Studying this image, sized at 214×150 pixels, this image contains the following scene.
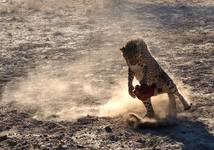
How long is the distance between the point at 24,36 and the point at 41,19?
→ 2143 millimetres

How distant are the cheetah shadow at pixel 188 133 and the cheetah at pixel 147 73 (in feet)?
1.07

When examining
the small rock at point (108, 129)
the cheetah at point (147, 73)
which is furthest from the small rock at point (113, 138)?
the cheetah at point (147, 73)

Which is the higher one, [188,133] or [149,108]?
[149,108]

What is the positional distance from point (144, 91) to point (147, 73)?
0.29 meters

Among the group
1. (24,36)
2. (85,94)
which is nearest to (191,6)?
(24,36)

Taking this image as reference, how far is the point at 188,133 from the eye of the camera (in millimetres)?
7379

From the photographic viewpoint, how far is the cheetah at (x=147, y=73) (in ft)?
25.7

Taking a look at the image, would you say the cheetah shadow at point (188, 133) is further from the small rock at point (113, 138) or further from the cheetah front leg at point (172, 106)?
the small rock at point (113, 138)

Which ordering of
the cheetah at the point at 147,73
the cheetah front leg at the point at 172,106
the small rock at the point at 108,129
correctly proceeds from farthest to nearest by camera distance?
the cheetah front leg at the point at 172,106
the cheetah at the point at 147,73
the small rock at the point at 108,129

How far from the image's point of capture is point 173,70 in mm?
10547

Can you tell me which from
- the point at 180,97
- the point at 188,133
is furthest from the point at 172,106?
the point at 188,133

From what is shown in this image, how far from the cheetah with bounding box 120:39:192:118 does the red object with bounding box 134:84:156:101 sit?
0.11ft

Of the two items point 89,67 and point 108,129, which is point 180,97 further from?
point 89,67

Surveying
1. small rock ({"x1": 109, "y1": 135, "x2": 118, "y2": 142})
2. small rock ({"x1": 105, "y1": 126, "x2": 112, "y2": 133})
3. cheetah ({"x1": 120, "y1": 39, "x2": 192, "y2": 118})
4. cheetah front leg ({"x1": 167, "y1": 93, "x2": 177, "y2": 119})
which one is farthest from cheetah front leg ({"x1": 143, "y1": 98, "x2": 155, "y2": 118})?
small rock ({"x1": 109, "y1": 135, "x2": 118, "y2": 142})
